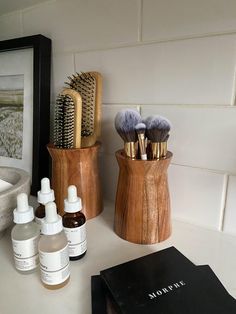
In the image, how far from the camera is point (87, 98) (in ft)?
1.50

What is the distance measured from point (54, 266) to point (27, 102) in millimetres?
388

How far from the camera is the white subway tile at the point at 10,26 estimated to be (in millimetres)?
A: 573

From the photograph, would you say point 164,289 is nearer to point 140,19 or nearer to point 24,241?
point 24,241

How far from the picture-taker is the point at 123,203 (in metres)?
0.39

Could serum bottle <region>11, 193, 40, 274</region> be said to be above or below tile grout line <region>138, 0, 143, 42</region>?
below

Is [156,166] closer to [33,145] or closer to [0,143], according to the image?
[33,145]

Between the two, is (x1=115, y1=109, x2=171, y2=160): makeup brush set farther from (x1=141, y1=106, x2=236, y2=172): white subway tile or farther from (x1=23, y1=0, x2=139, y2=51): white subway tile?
(x1=23, y1=0, x2=139, y2=51): white subway tile

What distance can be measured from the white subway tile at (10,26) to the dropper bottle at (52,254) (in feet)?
1.61

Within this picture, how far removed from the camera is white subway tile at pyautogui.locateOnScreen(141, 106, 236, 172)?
1.30 ft

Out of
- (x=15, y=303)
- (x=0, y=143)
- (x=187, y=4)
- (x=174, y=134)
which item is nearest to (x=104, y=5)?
(x=187, y=4)

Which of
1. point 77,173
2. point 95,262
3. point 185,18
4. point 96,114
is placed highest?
point 185,18

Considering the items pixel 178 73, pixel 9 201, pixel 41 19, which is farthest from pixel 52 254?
pixel 41 19

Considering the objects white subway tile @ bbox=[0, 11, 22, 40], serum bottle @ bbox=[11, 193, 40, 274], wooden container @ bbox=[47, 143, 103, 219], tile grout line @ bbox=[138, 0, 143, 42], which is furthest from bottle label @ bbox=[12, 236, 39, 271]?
white subway tile @ bbox=[0, 11, 22, 40]

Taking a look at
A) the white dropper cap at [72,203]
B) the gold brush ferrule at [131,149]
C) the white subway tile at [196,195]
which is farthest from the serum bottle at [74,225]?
the white subway tile at [196,195]
